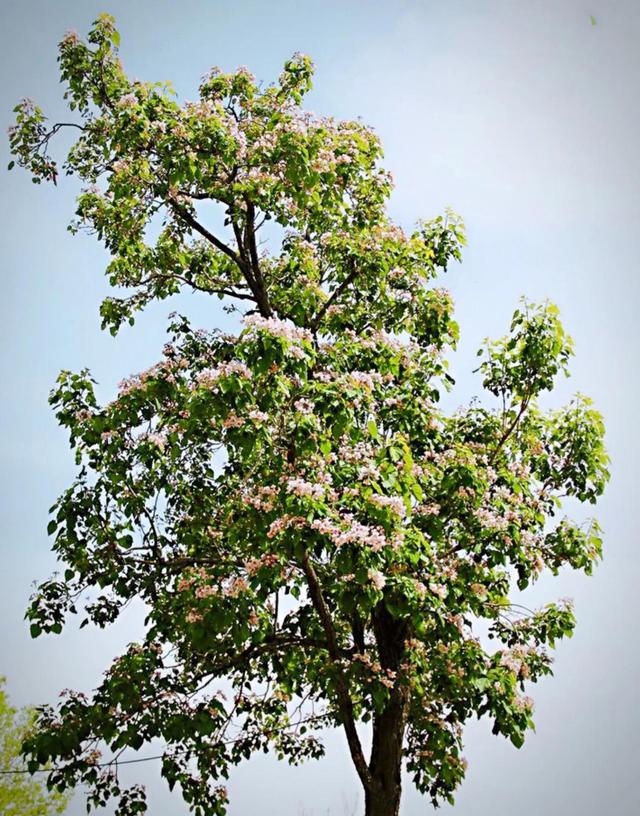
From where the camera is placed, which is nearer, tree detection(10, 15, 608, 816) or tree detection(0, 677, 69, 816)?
tree detection(10, 15, 608, 816)

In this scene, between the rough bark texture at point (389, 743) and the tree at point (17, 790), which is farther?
the tree at point (17, 790)

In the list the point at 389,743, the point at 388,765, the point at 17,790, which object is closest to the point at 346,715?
the point at 389,743

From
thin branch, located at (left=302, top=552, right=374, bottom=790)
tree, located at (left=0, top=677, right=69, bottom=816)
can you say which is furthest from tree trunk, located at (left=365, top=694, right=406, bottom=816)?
tree, located at (left=0, top=677, right=69, bottom=816)

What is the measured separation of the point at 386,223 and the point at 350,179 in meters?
0.65

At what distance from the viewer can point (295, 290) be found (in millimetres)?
9109

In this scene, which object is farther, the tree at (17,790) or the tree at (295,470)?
the tree at (17,790)

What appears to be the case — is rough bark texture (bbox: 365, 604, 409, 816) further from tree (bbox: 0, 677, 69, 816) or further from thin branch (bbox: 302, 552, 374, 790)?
tree (bbox: 0, 677, 69, 816)

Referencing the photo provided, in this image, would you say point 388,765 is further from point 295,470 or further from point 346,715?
point 295,470

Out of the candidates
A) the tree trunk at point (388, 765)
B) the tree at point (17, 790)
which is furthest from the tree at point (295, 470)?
the tree at point (17, 790)

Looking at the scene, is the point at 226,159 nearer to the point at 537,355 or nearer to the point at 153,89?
the point at 153,89

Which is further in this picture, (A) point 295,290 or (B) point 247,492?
(A) point 295,290

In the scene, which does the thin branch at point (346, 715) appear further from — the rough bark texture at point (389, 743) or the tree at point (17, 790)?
the tree at point (17, 790)

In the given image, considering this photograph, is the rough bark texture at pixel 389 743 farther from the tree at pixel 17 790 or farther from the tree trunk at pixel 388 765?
the tree at pixel 17 790

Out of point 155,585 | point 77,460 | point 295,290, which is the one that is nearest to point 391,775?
point 155,585
